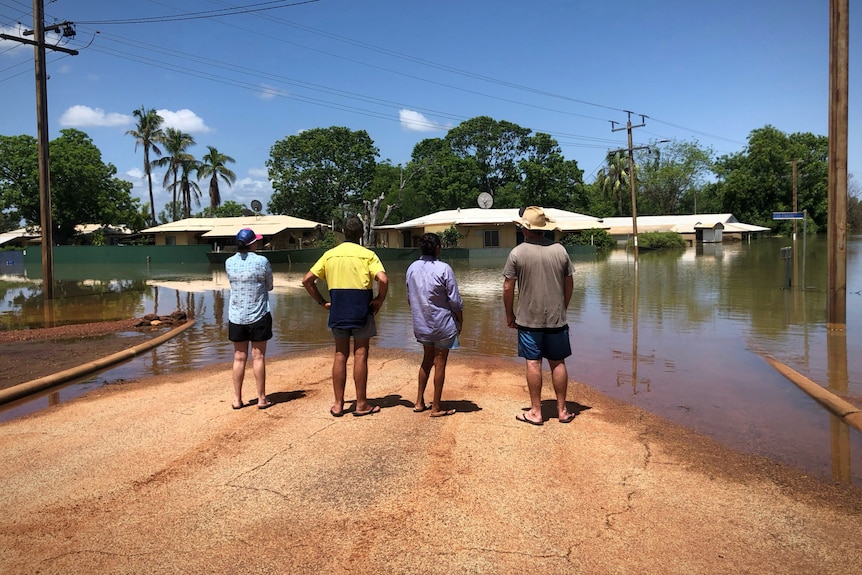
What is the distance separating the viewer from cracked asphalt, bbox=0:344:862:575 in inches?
122

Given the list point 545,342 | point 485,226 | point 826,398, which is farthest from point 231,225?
point 826,398

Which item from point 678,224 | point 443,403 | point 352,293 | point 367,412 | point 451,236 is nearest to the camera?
point 352,293

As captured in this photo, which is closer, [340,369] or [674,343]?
[340,369]

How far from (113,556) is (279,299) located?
616 inches

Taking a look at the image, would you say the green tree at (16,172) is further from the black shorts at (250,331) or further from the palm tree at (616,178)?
the palm tree at (616,178)

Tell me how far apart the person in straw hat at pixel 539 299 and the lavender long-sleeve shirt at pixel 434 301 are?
0.49m

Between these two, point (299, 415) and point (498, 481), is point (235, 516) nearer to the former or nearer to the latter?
point (498, 481)

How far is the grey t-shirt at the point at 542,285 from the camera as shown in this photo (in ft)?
16.8

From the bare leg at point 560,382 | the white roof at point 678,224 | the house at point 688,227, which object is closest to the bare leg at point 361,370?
the bare leg at point 560,382

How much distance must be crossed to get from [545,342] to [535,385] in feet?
1.21

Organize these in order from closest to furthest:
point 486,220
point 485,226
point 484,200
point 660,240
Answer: point 486,220 → point 485,226 → point 484,200 → point 660,240

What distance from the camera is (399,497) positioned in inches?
149

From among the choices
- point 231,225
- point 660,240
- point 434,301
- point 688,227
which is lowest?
point 434,301

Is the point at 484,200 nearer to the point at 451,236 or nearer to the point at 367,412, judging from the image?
the point at 451,236
